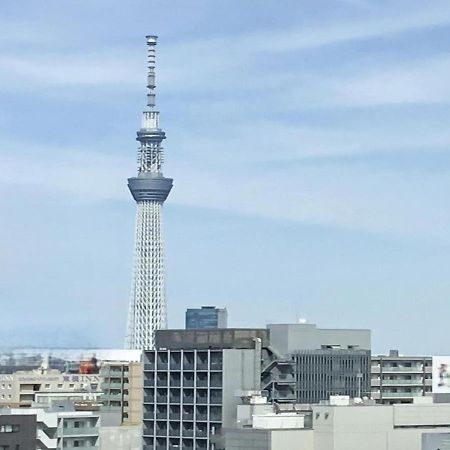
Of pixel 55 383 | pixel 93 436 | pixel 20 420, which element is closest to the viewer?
pixel 20 420

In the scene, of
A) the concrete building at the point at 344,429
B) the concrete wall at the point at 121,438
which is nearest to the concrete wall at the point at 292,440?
the concrete building at the point at 344,429

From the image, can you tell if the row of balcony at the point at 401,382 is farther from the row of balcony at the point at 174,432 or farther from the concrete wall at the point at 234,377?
the row of balcony at the point at 174,432

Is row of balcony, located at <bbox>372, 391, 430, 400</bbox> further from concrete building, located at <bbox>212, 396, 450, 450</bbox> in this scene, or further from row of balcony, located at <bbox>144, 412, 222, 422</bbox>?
concrete building, located at <bbox>212, 396, 450, 450</bbox>

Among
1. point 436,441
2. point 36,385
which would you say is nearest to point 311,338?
point 436,441

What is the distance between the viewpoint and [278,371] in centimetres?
12675

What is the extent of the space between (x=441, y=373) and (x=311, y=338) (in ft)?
80.9

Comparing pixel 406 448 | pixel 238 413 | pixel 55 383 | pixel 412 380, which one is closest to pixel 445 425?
pixel 406 448

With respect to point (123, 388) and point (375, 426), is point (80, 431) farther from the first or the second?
point (123, 388)

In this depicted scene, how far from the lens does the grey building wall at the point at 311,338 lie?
129875 mm

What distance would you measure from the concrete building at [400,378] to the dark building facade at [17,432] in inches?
1981

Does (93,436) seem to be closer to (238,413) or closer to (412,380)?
(238,413)

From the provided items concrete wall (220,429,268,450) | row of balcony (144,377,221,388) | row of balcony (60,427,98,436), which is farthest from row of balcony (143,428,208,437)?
concrete wall (220,429,268,450)

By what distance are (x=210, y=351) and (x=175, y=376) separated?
350 centimetres

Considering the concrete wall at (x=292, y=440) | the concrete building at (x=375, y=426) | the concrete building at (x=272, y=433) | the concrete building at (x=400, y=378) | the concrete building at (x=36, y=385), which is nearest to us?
the concrete wall at (x=292, y=440)
